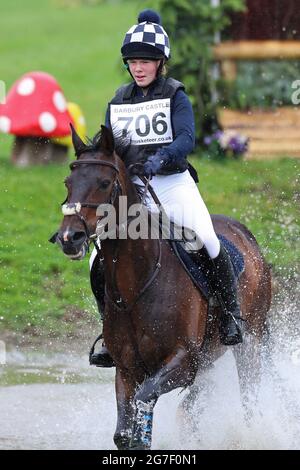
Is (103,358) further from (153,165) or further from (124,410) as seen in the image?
(153,165)

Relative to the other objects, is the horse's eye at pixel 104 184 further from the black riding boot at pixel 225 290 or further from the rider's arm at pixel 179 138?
the black riding boot at pixel 225 290

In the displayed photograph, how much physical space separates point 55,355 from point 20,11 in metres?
26.8

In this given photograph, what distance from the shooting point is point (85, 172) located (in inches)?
269

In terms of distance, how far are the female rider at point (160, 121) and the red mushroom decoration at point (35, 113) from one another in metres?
7.96

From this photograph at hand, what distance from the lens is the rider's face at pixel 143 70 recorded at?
25.0 feet

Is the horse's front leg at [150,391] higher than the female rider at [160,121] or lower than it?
lower

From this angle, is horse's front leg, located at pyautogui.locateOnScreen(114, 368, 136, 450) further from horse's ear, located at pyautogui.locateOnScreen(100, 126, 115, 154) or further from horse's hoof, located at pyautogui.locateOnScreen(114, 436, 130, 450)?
horse's ear, located at pyautogui.locateOnScreen(100, 126, 115, 154)

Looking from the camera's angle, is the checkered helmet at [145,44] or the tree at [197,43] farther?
the tree at [197,43]

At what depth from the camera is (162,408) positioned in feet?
29.9

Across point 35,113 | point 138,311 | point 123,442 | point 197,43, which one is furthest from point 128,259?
point 197,43

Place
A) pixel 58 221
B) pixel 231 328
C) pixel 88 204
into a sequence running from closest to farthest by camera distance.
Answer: pixel 88 204
pixel 231 328
pixel 58 221

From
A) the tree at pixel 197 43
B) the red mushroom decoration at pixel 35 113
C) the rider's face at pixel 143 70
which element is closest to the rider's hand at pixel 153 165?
the rider's face at pixel 143 70

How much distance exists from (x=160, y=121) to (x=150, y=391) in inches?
67.7
